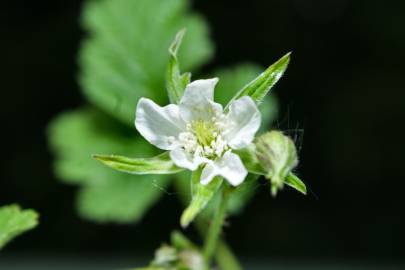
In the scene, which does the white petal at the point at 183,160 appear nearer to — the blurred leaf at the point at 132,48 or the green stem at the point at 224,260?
the green stem at the point at 224,260

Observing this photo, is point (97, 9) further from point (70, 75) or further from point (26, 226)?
point (26, 226)

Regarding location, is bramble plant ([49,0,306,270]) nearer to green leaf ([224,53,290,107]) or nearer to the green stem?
the green stem

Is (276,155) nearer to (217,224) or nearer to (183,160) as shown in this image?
(183,160)

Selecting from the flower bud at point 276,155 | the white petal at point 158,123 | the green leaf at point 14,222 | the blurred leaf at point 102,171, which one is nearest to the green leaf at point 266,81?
the flower bud at point 276,155

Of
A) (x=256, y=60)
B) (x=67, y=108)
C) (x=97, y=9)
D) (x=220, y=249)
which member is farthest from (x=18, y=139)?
(x=220, y=249)

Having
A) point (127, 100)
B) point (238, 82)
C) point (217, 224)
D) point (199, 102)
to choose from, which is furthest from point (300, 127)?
point (199, 102)

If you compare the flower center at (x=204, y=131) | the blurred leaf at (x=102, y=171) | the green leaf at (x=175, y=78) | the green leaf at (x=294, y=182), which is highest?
the blurred leaf at (x=102, y=171)

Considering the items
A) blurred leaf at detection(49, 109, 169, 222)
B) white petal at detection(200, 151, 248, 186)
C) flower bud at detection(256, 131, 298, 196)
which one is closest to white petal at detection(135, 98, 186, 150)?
white petal at detection(200, 151, 248, 186)
